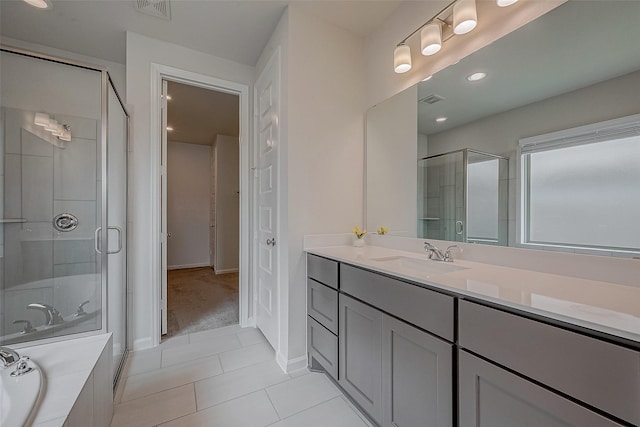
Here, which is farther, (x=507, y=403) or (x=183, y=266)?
(x=183, y=266)

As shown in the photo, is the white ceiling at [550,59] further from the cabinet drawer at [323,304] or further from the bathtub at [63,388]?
the bathtub at [63,388]

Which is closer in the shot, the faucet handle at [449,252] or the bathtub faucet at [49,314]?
the faucet handle at [449,252]

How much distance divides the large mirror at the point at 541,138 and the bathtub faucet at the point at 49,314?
112 inches

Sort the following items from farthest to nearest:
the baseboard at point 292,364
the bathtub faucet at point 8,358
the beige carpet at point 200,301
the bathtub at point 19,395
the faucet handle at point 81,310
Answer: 1. the beige carpet at point 200,301
2. the faucet handle at point 81,310
3. the baseboard at point 292,364
4. the bathtub faucet at point 8,358
5. the bathtub at point 19,395

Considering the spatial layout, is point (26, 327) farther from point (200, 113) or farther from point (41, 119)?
point (200, 113)

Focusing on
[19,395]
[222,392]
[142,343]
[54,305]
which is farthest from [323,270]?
[54,305]

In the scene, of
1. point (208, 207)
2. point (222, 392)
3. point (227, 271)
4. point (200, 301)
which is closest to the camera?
point (222, 392)

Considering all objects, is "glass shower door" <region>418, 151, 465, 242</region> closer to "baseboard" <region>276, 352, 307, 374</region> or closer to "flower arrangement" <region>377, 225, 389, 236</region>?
"flower arrangement" <region>377, 225, 389, 236</region>

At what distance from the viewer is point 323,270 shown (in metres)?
1.70

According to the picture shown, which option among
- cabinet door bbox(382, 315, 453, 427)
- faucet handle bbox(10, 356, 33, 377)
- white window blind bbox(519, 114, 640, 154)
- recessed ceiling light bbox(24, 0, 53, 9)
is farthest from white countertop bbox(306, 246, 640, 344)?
recessed ceiling light bbox(24, 0, 53, 9)

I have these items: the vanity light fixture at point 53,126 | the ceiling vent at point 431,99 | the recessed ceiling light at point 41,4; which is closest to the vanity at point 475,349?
the ceiling vent at point 431,99

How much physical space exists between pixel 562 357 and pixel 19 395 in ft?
6.06

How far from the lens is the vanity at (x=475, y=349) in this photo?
61 cm

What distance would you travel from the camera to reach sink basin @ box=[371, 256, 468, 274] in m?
1.37
